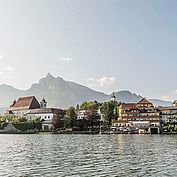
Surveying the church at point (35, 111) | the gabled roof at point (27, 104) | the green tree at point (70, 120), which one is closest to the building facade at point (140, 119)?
the green tree at point (70, 120)

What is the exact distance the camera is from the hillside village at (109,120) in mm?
105688

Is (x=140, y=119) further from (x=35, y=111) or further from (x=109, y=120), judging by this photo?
(x=35, y=111)

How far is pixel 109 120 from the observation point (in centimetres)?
11675

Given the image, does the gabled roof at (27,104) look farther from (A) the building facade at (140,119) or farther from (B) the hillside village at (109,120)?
(A) the building facade at (140,119)

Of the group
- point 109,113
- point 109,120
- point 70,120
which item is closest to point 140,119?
point 109,120

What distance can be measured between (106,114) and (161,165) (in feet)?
307

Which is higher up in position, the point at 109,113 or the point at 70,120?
the point at 109,113

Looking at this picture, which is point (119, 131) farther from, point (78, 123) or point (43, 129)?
point (43, 129)

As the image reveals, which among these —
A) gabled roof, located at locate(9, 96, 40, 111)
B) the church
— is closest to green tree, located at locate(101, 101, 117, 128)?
the church

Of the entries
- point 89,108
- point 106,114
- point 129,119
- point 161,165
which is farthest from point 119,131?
point 161,165

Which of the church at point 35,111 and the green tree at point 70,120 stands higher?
the church at point 35,111

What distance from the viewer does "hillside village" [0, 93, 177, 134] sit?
10569 centimetres

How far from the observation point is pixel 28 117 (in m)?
144

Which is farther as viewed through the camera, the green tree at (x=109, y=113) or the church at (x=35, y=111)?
the church at (x=35, y=111)
